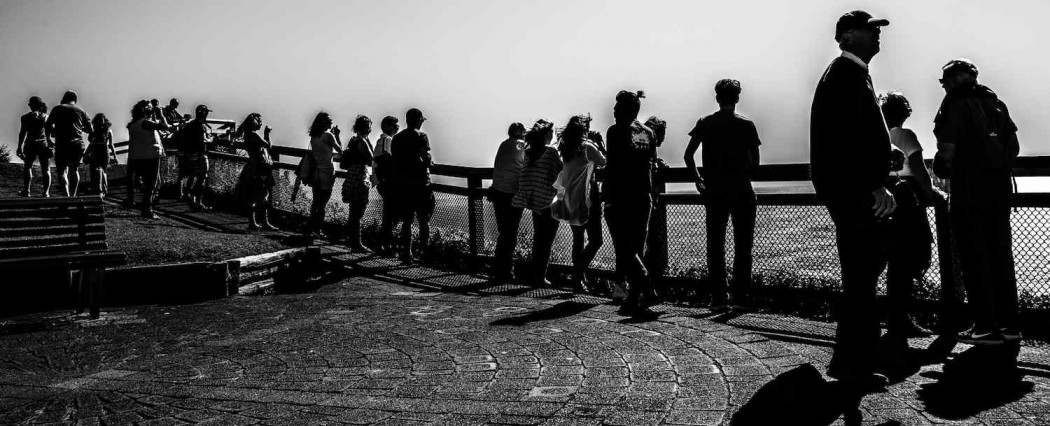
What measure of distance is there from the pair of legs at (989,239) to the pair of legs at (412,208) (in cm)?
691

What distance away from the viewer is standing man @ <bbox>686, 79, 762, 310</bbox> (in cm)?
780

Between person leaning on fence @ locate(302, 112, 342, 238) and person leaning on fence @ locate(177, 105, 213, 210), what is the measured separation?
3.72 meters

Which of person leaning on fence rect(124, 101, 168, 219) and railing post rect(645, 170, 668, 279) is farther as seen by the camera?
person leaning on fence rect(124, 101, 168, 219)

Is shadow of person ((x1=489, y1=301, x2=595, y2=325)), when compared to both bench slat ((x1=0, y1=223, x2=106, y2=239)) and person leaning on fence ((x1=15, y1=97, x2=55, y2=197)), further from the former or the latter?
person leaning on fence ((x1=15, y1=97, x2=55, y2=197))

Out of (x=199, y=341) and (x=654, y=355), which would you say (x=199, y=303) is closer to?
(x=199, y=341)

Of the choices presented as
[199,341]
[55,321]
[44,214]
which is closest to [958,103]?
[199,341]

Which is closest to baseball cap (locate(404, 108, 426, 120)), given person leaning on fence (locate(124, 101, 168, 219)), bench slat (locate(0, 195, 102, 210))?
bench slat (locate(0, 195, 102, 210))

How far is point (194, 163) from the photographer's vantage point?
16.3 meters

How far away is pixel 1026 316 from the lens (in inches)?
269

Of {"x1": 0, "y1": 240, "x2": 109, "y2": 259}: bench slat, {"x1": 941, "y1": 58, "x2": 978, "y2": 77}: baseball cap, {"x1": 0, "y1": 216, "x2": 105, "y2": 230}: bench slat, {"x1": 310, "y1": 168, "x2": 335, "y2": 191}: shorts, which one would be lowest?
{"x1": 0, "y1": 240, "x2": 109, "y2": 259}: bench slat

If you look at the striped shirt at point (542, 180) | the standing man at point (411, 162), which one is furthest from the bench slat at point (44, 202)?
the striped shirt at point (542, 180)

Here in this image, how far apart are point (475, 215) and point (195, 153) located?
6.94m

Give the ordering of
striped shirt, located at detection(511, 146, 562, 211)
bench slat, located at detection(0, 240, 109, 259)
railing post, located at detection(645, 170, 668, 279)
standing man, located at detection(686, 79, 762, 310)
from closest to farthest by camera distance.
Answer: standing man, located at detection(686, 79, 762, 310) → bench slat, located at detection(0, 240, 109, 259) → railing post, located at detection(645, 170, 668, 279) → striped shirt, located at detection(511, 146, 562, 211)

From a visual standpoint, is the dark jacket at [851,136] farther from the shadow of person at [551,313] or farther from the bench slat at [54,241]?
the bench slat at [54,241]
